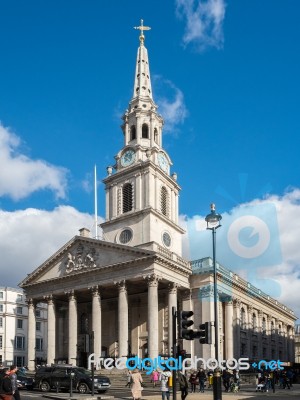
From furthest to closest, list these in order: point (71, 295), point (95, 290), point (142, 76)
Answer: point (142, 76) → point (71, 295) → point (95, 290)

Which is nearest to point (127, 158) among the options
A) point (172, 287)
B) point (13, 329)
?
point (172, 287)

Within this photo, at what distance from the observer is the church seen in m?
56.5

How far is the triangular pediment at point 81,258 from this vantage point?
56.8 m

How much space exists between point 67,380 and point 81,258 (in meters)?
24.3

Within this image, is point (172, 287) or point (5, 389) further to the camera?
point (172, 287)

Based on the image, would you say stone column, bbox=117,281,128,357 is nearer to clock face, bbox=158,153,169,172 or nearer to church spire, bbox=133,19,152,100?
clock face, bbox=158,153,169,172

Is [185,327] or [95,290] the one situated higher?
[95,290]

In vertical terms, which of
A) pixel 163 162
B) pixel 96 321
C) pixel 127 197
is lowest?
pixel 96 321

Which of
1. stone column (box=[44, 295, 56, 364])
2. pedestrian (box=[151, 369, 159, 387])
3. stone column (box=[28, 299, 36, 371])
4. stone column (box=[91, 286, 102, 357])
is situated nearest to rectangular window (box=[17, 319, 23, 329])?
stone column (box=[28, 299, 36, 371])

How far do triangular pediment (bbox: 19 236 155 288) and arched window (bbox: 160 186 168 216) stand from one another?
1140 cm

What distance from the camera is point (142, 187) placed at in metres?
65.9

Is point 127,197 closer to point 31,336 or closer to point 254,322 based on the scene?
point 31,336

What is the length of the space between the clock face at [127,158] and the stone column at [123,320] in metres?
18.7

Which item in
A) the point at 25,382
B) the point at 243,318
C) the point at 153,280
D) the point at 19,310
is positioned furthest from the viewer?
the point at 19,310
